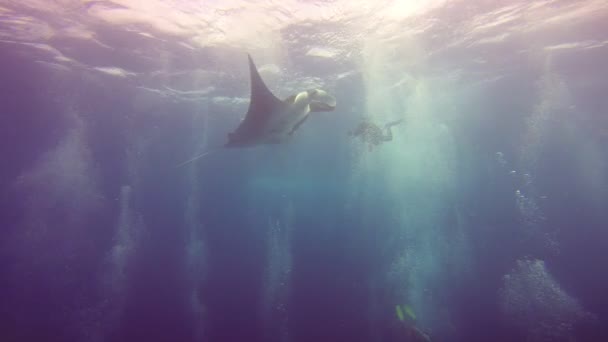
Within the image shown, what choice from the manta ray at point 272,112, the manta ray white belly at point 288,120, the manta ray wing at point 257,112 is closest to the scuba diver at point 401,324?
the manta ray white belly at point 288,120

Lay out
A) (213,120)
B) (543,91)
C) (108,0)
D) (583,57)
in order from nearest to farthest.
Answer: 1. (108,0)
2. (583,57)
3. (213,120)
4. (543,91)

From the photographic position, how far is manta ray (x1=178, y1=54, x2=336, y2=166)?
597 centimetres

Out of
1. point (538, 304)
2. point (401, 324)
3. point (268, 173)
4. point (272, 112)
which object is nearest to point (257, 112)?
point (272, 112)

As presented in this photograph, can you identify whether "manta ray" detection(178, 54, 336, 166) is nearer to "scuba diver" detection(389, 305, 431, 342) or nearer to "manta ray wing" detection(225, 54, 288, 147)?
"manta ray wing" detection(225, 54, 288, 147)

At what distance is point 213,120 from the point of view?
20906 millimetres

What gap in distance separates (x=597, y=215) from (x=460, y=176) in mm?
27428

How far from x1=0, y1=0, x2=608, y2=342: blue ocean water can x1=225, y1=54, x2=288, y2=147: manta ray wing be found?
5.16 m

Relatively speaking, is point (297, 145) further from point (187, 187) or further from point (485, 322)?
point (485, 322)

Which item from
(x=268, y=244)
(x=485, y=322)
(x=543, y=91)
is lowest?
(x=268, y=244)

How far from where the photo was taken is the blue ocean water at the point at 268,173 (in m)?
12.2

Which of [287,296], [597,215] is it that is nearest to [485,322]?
[287,296]

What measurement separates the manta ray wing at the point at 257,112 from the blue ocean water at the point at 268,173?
516 cm

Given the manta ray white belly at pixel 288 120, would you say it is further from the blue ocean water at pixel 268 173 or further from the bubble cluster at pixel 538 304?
the bubble cluster at pixel 538 304

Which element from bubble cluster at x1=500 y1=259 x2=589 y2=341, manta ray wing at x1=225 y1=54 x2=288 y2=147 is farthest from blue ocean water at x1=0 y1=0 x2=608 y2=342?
manta ray wing at x1=225 y1=54 x2=288 y2=147
